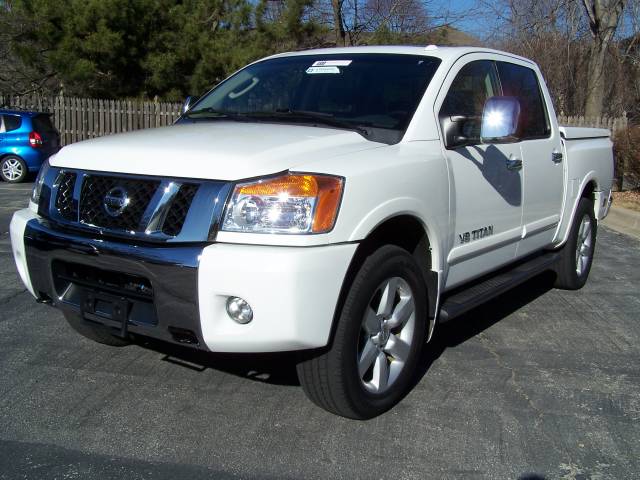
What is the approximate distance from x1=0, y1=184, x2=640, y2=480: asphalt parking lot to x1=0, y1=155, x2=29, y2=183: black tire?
9.87 metres

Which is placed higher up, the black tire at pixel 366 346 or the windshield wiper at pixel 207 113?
the windshield wiper at pixel 207 113

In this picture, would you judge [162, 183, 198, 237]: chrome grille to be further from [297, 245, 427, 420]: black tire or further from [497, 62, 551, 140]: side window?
[497, 62, 551, 140]: side window

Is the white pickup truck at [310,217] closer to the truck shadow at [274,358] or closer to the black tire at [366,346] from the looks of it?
the black tire at [366,346]

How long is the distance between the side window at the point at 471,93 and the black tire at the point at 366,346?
3.55ft

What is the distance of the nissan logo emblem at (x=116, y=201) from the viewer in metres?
3.20

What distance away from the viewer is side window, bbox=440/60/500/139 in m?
4.15

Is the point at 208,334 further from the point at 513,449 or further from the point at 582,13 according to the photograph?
the point at 582,13

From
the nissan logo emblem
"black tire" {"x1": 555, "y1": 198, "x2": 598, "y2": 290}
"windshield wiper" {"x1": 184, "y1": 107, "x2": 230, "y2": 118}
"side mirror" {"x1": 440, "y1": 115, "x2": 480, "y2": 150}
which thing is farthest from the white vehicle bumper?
"black tire" {"x1": 555, "y1": 198, "x2": 598, "y2": 290}

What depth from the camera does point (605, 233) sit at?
9.82 m

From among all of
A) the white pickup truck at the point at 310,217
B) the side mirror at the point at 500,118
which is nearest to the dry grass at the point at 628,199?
the white pickup truck at the point at 310,217

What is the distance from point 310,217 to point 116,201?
934 millimetres

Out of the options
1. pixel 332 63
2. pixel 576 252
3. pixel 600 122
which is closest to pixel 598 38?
pixel 600 122

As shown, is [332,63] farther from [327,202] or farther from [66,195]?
[66,195]

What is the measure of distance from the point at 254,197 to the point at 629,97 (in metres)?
19.2
